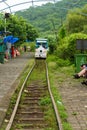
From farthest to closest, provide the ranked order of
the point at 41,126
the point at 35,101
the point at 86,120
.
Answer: the point at 35,101, the point at 86,120, the point at 41,126

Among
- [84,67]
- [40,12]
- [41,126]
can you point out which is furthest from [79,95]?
[40,12]

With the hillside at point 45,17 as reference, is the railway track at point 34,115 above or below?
above

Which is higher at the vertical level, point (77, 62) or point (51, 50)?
point (77, 62)

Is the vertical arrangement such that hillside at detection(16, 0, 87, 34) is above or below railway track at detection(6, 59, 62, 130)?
below

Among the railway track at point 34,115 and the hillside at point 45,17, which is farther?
the hillside at point 45,17

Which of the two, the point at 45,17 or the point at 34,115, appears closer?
the point at 34,115

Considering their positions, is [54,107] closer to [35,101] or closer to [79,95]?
[35,101]

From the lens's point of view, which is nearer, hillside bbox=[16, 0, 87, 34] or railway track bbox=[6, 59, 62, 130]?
railway track bbox=[6, 59, 62, 130]

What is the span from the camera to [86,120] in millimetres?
9625

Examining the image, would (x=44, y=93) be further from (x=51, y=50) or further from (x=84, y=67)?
(x=51, y=50)

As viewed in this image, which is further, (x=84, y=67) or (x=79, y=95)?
(x=84, y=67)

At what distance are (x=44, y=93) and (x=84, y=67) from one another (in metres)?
4.14

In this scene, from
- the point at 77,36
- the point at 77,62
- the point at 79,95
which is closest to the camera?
the point at 79,95

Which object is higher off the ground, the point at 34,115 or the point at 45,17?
the point at 34,115
